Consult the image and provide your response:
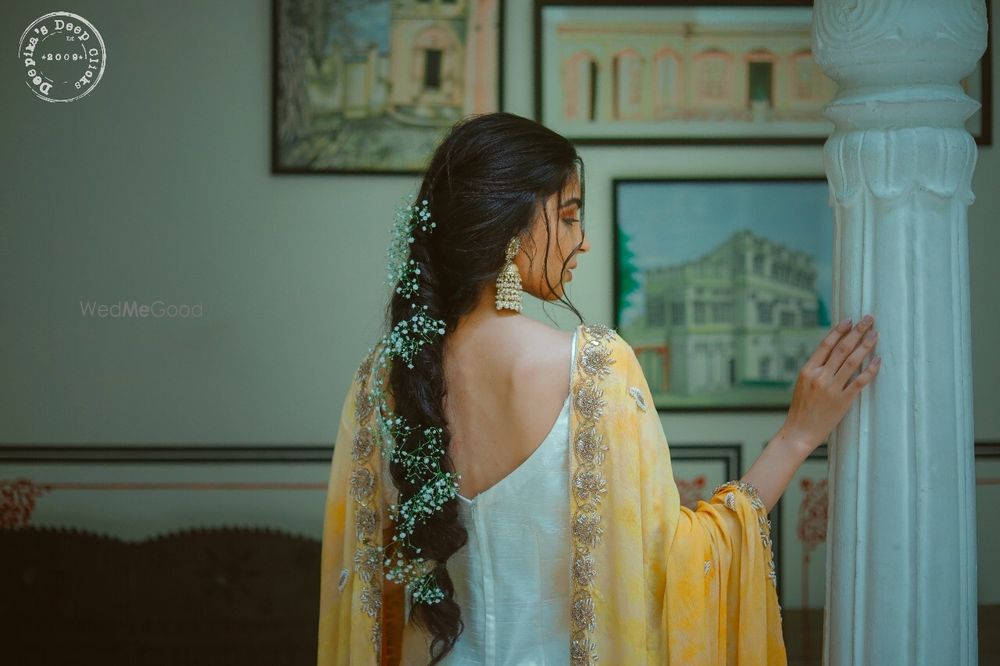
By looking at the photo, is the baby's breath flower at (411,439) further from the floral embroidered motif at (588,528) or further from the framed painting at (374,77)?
the framed painting at (374,77)

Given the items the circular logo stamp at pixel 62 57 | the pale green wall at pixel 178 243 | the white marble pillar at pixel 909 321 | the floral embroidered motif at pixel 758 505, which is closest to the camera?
the white marble pillar at pixel 909 321

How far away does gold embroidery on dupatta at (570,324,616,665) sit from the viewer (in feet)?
5.16

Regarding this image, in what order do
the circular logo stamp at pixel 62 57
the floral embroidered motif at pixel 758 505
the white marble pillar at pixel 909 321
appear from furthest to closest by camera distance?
the circular logo stamp at pixel 62 57
the floral embroidered motif at pixel 758 505
the white marble pillar at pixel 909 321

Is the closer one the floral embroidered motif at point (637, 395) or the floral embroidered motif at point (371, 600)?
the floral embroidered motif at point (637, 395)

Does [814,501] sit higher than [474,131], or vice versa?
[474,131]

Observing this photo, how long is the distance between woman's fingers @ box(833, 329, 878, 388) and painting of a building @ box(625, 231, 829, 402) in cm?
200

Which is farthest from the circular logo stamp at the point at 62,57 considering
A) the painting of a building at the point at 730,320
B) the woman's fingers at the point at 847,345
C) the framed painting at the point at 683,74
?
the woman's fingers at the point at 847,345

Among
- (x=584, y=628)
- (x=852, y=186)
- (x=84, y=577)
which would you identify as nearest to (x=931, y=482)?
(x=852, y=186)

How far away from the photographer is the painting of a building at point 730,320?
3.62 meters

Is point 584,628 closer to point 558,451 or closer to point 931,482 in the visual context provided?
point 558,451

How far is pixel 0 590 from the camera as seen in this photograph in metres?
3.45

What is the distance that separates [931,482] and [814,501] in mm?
2155

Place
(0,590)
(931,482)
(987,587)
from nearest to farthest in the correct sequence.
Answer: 1. (931,482)
2. (0,590)
3. (987,587)

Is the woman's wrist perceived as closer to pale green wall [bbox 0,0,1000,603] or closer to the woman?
the woman
